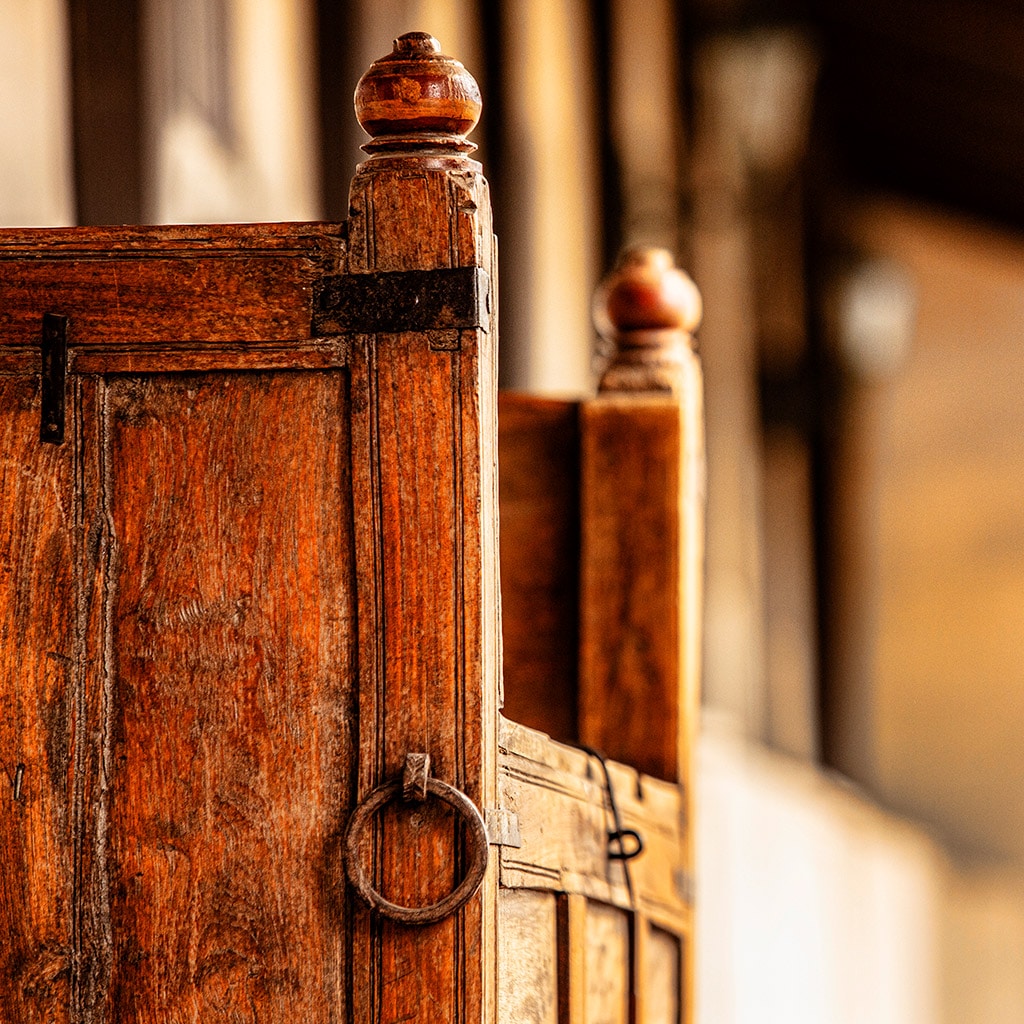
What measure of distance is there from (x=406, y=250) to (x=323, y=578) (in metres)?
0.24

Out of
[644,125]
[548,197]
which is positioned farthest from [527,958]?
[644,125]

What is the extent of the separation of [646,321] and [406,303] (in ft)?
2.33

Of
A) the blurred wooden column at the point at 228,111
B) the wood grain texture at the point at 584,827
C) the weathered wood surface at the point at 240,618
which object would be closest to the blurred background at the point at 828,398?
the blurred wooden column at the point at 228,111

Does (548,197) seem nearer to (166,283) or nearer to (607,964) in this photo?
(607,964)

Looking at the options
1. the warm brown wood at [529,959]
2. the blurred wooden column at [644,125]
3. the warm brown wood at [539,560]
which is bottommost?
the warm brown wood at [529,959]

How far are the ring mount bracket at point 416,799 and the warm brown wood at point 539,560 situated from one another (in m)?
0.71

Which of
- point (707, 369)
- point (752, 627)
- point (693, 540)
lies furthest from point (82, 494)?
point (752, 627)

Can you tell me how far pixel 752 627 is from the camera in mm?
5355

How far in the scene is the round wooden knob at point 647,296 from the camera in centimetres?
161

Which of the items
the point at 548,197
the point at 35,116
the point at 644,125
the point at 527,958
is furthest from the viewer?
the point at 644,125

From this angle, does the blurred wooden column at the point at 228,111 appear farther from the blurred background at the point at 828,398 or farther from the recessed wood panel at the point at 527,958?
the recessed wood panel at the point at 527,958

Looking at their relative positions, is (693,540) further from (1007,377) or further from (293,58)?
(1007,377)

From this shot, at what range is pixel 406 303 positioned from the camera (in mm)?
950

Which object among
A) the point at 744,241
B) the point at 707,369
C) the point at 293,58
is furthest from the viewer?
the point at 744,241
